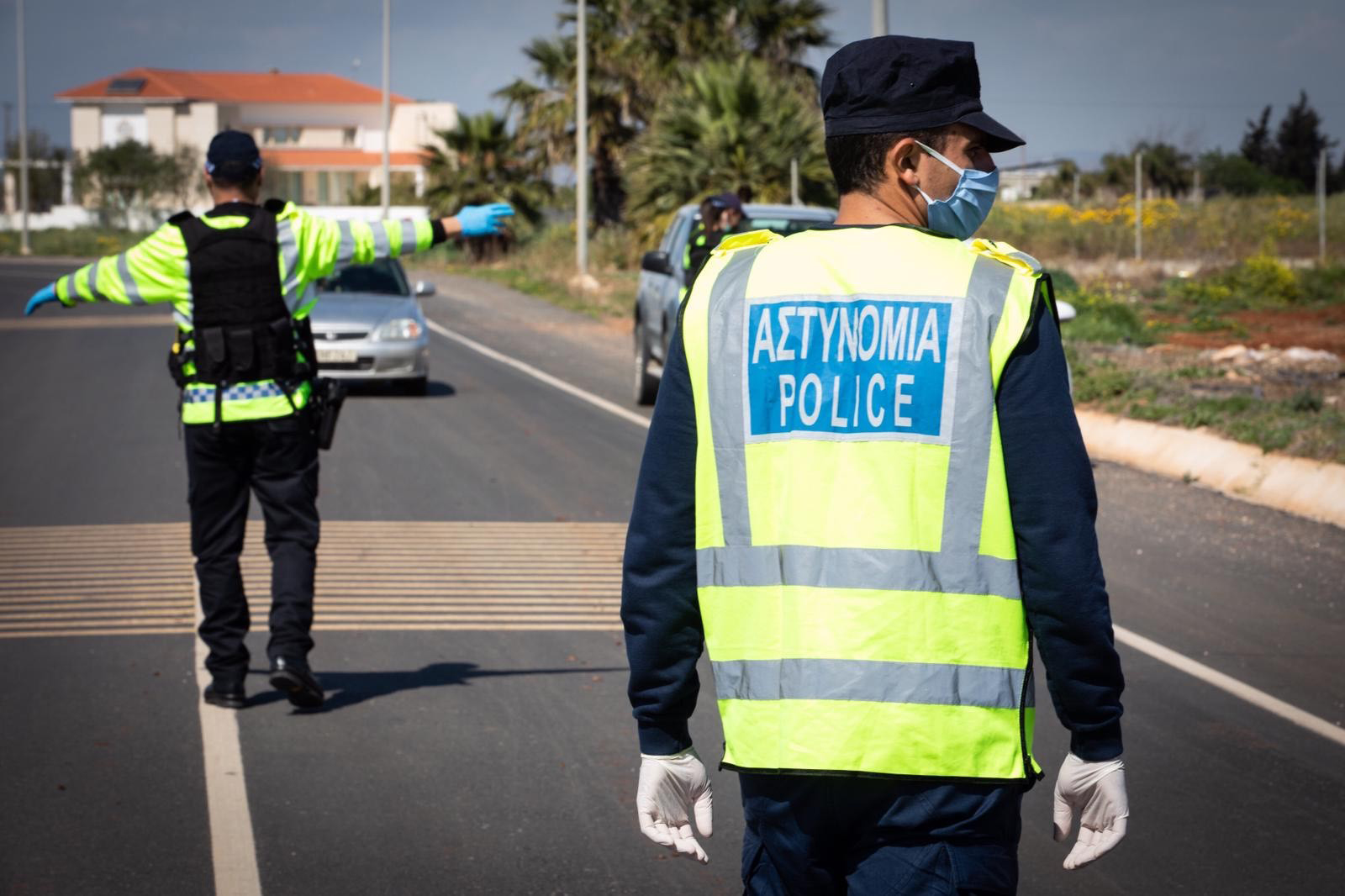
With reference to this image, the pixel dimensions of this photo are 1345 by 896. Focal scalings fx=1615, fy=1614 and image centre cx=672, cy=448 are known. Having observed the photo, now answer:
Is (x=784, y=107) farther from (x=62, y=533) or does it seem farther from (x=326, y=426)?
(x=326, y=426)

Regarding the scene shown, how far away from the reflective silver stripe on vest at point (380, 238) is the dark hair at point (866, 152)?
3.88 metres

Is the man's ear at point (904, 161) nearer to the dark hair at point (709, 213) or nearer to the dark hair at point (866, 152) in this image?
the dark hair at point (866, 152)

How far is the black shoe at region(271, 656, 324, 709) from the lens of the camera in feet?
19.7

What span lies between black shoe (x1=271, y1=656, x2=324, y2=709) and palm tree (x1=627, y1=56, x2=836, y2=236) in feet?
83.9

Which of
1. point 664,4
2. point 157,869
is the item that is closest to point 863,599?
point 157,869

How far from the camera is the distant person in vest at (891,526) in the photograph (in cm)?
232

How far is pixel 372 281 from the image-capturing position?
18391 mm

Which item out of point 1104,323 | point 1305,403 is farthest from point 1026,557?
point 1104,323

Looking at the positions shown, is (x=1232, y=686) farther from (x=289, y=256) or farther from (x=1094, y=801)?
(x=1094, y=801)

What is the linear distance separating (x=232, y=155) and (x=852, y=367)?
13.6 feet

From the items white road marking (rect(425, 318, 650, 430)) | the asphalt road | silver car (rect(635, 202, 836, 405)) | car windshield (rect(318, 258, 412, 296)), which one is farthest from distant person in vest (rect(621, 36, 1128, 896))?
car windshield (rect(318, 258, 412, 296))

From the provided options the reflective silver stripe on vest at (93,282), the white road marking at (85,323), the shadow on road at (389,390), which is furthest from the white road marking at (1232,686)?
the white road marking at (85,323)

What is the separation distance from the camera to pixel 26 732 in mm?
5863

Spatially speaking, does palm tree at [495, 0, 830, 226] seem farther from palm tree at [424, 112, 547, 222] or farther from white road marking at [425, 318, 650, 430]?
white road marking at [425, 318, 650, 430]
